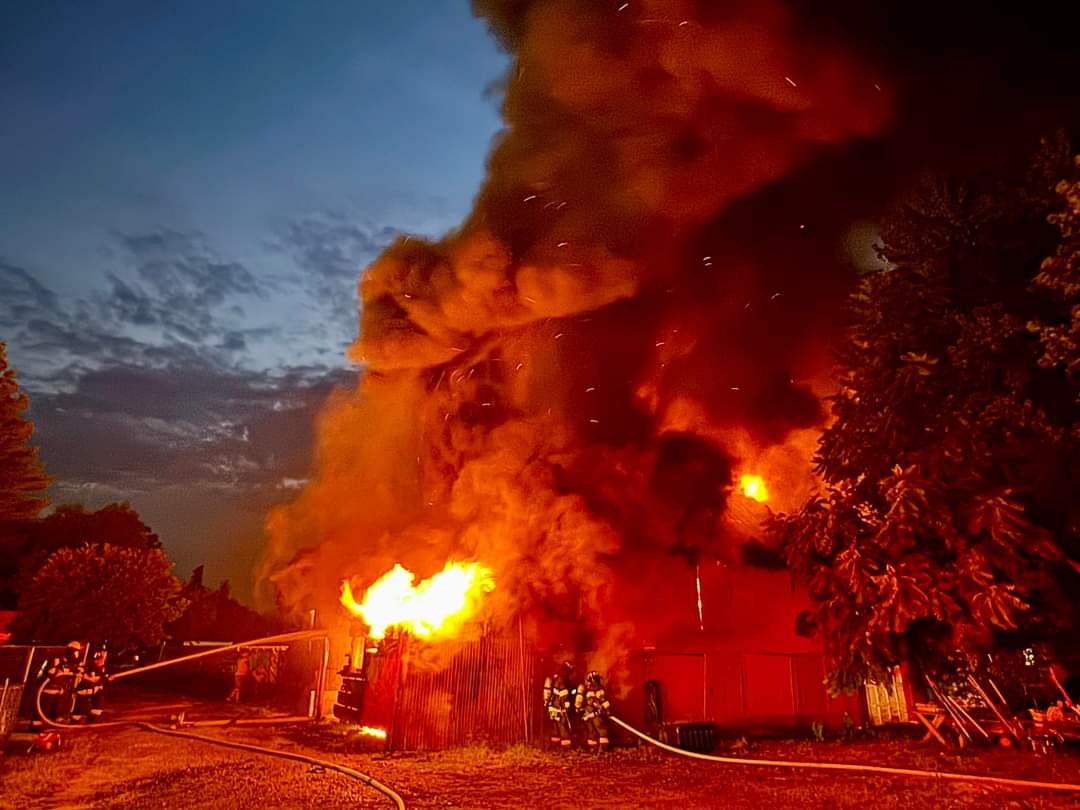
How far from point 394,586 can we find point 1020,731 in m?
14.2

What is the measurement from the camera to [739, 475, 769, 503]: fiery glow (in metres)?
25.1

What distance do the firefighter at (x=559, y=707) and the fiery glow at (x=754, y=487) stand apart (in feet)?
38.6

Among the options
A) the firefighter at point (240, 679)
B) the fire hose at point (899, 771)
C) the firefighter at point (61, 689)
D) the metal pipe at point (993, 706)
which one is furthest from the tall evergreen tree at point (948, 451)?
the firefighter at point (240, 679)

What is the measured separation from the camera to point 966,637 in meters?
9.73

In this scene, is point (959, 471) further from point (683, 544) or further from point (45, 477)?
point (45, 477)

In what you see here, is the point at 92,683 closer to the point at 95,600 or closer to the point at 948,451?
the point at 95,600

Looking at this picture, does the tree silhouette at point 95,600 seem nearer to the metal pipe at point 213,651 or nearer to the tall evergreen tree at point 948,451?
the metal pipe at point 213,651

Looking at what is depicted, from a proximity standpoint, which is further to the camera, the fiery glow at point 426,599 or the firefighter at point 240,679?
the firefighter at point 240,679

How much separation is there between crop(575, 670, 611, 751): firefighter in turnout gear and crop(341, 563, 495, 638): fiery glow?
3.57 metres

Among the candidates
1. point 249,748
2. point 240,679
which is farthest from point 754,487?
point 240,679

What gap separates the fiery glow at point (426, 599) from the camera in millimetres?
17359

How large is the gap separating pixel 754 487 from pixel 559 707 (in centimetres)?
1306

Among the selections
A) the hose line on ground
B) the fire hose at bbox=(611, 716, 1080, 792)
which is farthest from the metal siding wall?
the fire hose at bbox=(611, 716, 1080, 792)

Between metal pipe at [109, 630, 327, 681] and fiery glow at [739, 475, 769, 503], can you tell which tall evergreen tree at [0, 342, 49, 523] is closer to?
metal pipe at [109, 630, 327, 681]
